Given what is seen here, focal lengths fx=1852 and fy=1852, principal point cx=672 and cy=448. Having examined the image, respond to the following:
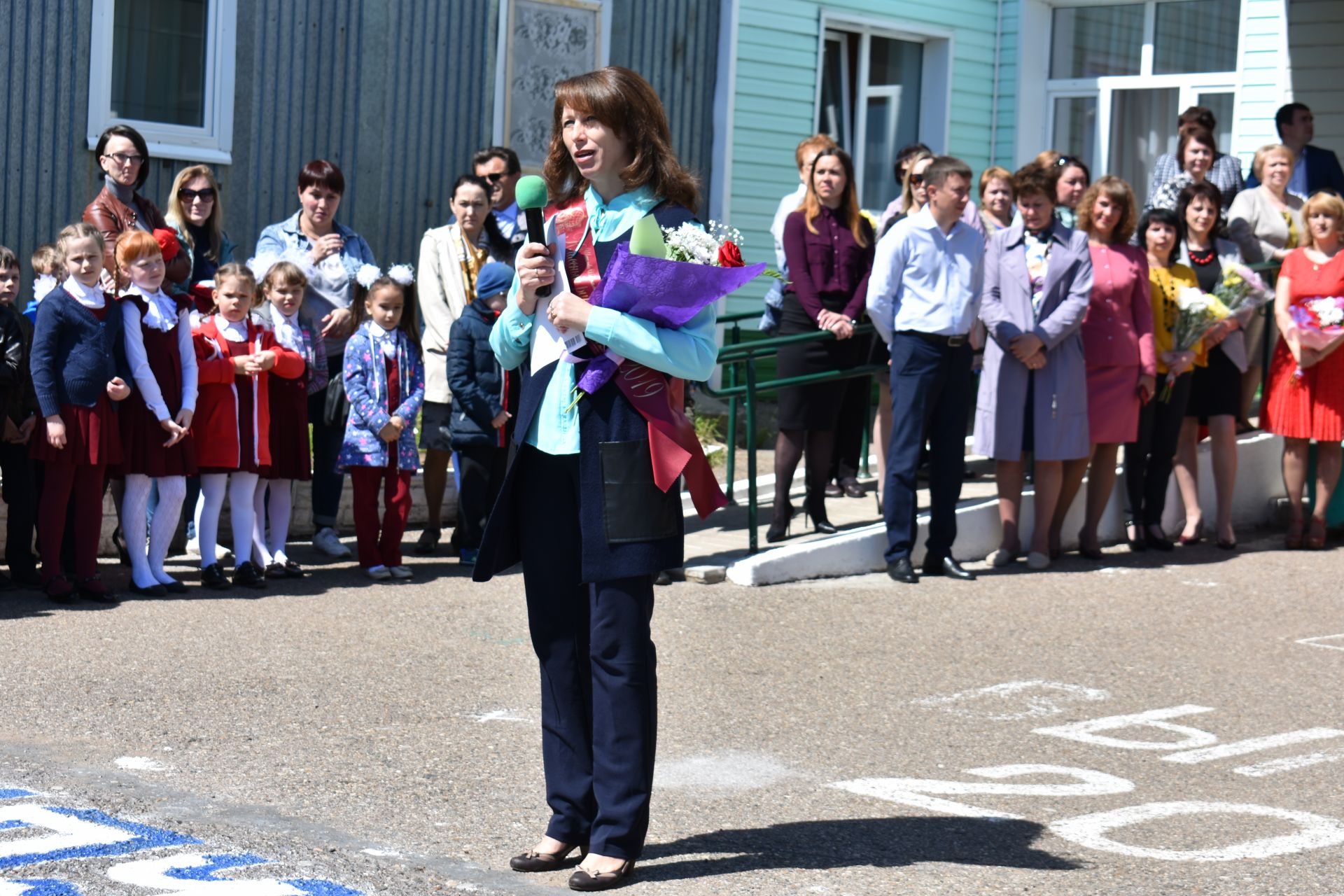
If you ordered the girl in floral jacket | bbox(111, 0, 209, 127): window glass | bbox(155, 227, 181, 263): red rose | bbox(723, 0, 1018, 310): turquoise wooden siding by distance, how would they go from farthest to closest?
bbox(723, 0, 1018, 310): turquoise wooden siding < bbox(111, 0, 209, 127): window glass < the girl in floral jacket < bbox(155, 227, 181, 263): red rose

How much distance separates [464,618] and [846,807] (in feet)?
10.2

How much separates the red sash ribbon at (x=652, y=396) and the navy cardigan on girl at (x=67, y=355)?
4173mm

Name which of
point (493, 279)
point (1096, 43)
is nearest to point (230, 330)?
point (493, 279)

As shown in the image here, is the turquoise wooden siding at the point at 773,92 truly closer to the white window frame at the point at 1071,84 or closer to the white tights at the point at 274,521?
the white window frame at the point at 1071,84

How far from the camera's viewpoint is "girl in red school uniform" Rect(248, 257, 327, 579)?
9188 mm

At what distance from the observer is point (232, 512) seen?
9.10m

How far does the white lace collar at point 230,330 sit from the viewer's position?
9.07 meters

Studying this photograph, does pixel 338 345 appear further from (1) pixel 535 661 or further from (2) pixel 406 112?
(2) pixel 406 112

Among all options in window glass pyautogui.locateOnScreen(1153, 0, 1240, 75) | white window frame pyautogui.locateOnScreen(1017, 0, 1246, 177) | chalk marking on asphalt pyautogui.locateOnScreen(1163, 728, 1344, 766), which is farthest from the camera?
white window frame pyautogui.locateOnScreen(1017, 0, 1246, 177)

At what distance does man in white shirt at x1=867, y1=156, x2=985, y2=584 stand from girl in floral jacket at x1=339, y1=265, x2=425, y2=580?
7.90 feet

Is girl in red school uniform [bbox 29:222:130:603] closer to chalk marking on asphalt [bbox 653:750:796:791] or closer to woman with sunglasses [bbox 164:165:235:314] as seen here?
woman with sunglasses [bbox 164:165:235:314]

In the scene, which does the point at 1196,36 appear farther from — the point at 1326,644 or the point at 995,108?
the point at 1326,644

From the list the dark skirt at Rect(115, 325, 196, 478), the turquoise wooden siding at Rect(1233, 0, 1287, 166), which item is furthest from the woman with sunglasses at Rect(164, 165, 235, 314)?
the turquoise wooden siding at Rect(1233, 0, 1287, 166)

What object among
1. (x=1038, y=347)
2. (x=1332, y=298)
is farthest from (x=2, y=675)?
(x=1332, y=298)
